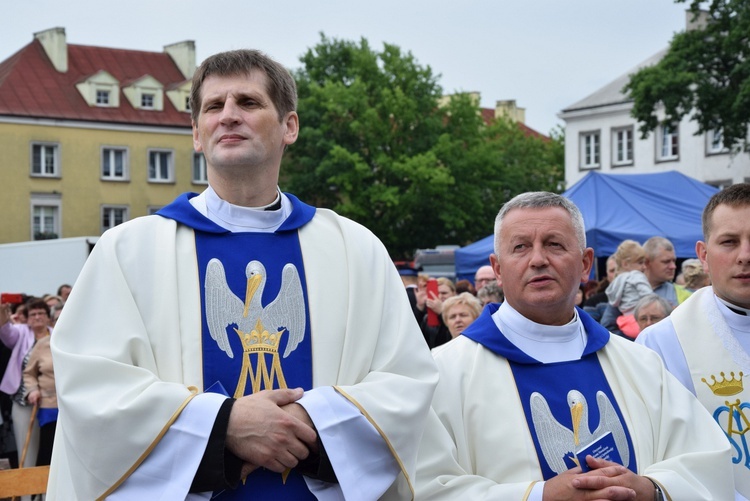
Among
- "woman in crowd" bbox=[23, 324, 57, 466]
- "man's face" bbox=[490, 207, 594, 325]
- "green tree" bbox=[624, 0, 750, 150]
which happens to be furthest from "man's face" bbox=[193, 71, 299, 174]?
"green tree" bbox=[624, 0, 750, 150]

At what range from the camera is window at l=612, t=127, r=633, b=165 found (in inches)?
1857

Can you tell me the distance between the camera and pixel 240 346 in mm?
3412

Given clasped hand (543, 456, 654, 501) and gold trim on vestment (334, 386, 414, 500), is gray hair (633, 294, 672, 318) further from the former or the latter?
gold trim on vestment (334, 386, 414, 500)

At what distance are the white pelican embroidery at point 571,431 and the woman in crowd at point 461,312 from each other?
4118 mm

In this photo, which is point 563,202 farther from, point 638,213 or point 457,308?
point 638,213

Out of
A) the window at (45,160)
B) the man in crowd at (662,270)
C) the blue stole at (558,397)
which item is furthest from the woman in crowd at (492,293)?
the window at (45,160)

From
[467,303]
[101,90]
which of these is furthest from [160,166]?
[467,303]

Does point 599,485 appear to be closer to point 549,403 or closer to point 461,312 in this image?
point 549,403

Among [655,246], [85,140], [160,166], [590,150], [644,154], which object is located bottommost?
[655,246]

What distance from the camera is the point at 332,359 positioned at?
3.47 m

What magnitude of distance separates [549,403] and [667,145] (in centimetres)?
4372

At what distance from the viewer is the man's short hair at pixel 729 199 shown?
4254 mm

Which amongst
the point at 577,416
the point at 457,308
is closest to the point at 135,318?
the point at 577,416

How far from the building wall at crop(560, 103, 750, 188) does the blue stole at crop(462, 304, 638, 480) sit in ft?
123
